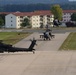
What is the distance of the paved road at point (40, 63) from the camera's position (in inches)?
959

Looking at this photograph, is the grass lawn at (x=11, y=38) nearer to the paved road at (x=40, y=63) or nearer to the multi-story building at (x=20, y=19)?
the paved road at (x=40, y=63)

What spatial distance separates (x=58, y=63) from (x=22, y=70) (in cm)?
378

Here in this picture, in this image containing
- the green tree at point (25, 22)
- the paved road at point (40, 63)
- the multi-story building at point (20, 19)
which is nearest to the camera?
the paved road at point (40, 63)

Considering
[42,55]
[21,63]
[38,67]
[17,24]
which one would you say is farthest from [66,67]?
[17,24]

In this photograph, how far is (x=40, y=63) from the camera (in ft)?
92.1

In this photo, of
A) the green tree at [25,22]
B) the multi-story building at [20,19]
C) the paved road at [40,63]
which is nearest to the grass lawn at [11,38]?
the paved road at [40,63]

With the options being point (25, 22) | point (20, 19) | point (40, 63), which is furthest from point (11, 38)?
point (20, 19)

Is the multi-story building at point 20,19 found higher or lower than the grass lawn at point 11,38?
lower

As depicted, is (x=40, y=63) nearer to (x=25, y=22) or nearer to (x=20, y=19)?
(x=25, y=22)

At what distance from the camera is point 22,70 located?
24984 mm

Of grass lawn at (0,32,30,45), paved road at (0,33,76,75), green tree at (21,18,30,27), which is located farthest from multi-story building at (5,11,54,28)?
paved road at (0,33,76,75)

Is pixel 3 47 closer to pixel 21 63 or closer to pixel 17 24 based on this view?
pixel 21 63

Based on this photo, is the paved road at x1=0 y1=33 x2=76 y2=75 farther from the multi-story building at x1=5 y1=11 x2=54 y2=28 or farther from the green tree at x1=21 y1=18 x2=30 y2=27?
the multi-story building at x1=5 y1=11 x2=54 y2=28

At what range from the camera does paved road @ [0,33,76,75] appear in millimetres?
24370
